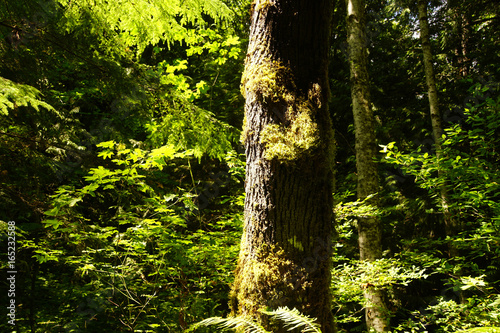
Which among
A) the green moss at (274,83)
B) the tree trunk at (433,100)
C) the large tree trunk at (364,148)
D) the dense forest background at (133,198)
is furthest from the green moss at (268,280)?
the tree trunk at (433,100)

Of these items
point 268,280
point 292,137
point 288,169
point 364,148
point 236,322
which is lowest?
point 236,322

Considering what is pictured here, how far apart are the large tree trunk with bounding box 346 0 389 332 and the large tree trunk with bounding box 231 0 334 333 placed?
2.90 m

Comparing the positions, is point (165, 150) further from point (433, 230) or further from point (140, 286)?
point (433, 230)

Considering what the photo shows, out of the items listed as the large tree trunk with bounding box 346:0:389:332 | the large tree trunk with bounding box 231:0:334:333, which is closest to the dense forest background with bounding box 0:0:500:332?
the large tree trunk with bounding box 346:0:389:332

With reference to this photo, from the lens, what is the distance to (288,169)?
5.59 feet

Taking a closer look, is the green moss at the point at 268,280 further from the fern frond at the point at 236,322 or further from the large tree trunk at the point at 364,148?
the large tree trunk at the point at 364,148

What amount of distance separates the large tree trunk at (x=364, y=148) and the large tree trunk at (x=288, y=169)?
9.52 ft

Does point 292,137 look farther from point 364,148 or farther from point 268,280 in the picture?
point 364,148

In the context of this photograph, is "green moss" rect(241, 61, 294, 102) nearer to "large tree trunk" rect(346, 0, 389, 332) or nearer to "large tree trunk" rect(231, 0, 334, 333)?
"large tree trunk" rect(231, 0, 334, 333)

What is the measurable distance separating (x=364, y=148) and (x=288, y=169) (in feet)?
11.3

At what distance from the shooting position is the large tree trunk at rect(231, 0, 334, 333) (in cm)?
166

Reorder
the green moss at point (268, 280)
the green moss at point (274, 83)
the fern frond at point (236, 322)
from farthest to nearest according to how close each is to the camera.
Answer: the green moss at point (274, 83) → the green moss at point (268, 280) → the fern frond at point (236, 322)

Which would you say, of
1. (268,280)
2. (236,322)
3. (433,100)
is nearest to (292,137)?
(268,280)

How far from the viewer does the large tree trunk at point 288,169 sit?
65.5 inches
